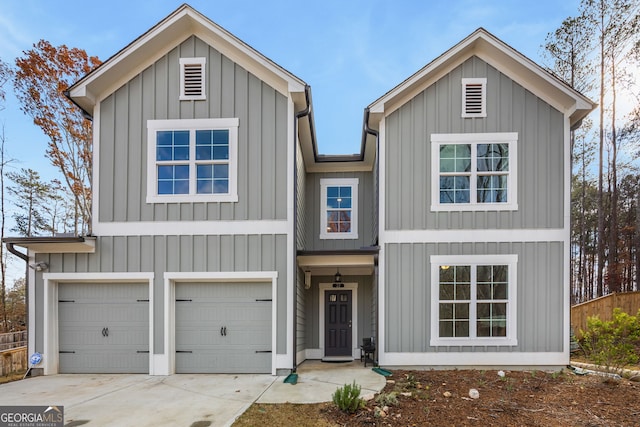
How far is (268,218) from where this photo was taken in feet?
27.5

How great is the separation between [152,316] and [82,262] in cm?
188

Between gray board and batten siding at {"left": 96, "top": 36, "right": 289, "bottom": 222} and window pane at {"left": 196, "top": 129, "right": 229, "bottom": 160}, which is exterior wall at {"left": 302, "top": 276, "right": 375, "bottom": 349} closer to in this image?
gray board and batten siding at {"left": 96, "top": 36, "right": 289, "bottom": 222}

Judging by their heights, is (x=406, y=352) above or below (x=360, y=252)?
below

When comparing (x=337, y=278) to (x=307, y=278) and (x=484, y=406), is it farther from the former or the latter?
(x=484, y=406)

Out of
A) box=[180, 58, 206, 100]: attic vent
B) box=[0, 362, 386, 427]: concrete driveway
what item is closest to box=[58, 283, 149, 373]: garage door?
box=[0, 362, 386, 427]: concrete driveway

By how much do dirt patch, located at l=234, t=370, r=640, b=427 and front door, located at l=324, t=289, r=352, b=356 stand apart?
11.0 ft

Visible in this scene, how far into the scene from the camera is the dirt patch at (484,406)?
540 centimetres

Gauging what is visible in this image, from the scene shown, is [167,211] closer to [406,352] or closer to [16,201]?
[406,352]

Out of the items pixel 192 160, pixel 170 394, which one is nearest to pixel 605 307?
pixel 170 394

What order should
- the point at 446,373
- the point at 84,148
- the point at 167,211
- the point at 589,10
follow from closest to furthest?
1. the point at 446,373
2. the point at 167,211
3. the point at 589,10
4. the point at 84,148

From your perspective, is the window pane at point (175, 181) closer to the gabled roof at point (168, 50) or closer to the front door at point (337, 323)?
the gabled roof at point (168, 50)

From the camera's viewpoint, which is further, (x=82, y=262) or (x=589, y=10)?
(x=589, y=10)

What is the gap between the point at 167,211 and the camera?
8.46 metres

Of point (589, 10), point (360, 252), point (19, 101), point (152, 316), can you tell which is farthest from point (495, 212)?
point (19, 101)
